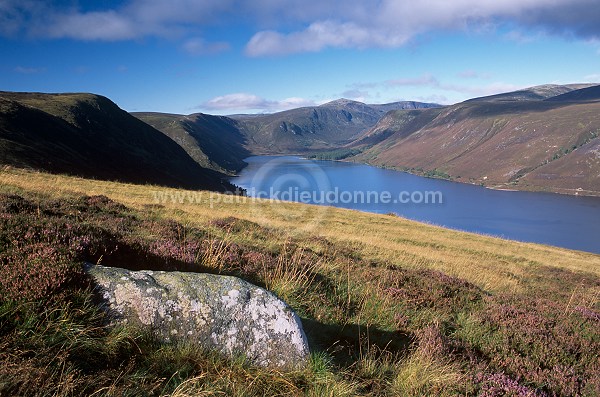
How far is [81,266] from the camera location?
461 centimetres

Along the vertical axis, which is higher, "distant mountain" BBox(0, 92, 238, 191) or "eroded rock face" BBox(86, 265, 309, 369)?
"distant mountain" BBox(0, 92, 238, 191)

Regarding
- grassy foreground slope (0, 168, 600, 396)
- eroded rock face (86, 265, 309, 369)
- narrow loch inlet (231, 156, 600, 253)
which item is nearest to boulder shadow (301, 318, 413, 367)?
grassy foreground slope (0, 168, 600, 396)

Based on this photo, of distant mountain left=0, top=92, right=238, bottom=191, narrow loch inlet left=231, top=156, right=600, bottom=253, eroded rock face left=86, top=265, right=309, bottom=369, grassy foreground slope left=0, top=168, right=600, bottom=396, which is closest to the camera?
grassy foreground slope left=0, top=168, right=600, bottom=396

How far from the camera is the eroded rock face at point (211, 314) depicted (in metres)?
4.23

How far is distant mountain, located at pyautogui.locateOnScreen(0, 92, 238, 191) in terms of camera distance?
56781 millimetres

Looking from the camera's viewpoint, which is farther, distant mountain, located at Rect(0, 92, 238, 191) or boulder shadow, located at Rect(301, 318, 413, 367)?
distant mountain, located at Rect(0, 92, 238, 191)

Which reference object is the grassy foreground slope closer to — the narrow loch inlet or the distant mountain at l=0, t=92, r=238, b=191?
the distant mountain at l=0, t=92, r=238, b=191

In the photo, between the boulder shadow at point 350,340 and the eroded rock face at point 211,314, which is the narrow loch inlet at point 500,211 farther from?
the eroded rock face at point 211,314

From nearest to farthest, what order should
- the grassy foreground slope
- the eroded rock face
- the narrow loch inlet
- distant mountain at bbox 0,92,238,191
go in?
the grassy foreground slope < the eroded rock face < distant mountain at bbox 0,92,238,191 < the narrow loch inlet

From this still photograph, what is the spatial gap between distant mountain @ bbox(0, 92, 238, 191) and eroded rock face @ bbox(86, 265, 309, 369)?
47.6 meters

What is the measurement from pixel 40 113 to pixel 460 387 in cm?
10247

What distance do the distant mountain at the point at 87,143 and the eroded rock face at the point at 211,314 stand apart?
1875 inches

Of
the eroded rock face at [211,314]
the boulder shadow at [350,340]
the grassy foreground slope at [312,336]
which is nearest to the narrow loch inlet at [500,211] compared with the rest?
the grassy foreground slope at [312,336]

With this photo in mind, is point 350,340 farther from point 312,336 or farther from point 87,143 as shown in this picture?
point 87,143
